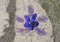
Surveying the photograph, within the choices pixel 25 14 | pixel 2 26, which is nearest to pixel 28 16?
pixel 25 14

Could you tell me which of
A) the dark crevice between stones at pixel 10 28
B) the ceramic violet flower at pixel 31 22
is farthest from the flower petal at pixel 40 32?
the dark crevice between stones at pixel 10 28

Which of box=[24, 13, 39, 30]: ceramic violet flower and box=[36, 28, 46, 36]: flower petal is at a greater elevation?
box=[24, 13, 39, 30]: ceramic violet flower

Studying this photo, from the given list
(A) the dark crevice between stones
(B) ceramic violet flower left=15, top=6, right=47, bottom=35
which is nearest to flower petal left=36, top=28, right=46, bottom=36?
(B) ceramic violet flower left=15, top=6, right=47, bottom=35

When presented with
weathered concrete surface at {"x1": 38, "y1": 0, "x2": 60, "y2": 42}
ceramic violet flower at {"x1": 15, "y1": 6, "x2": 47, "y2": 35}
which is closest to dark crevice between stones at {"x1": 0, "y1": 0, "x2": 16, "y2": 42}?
ceramic violet flower at {"x1": 15, "y1": 6, "x2": 47, "y2": 35}

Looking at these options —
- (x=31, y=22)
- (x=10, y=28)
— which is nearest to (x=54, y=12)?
(x=31, y=22)

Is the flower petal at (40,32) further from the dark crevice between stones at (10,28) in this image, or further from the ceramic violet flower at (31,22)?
the dark crevice between stones at (10,28)

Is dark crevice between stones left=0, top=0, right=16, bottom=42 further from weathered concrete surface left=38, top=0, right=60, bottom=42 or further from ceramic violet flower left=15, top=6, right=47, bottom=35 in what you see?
weathered concrete surface left=38, top=0, right=60, bottom=42

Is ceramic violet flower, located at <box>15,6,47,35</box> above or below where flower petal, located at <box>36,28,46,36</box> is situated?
above
